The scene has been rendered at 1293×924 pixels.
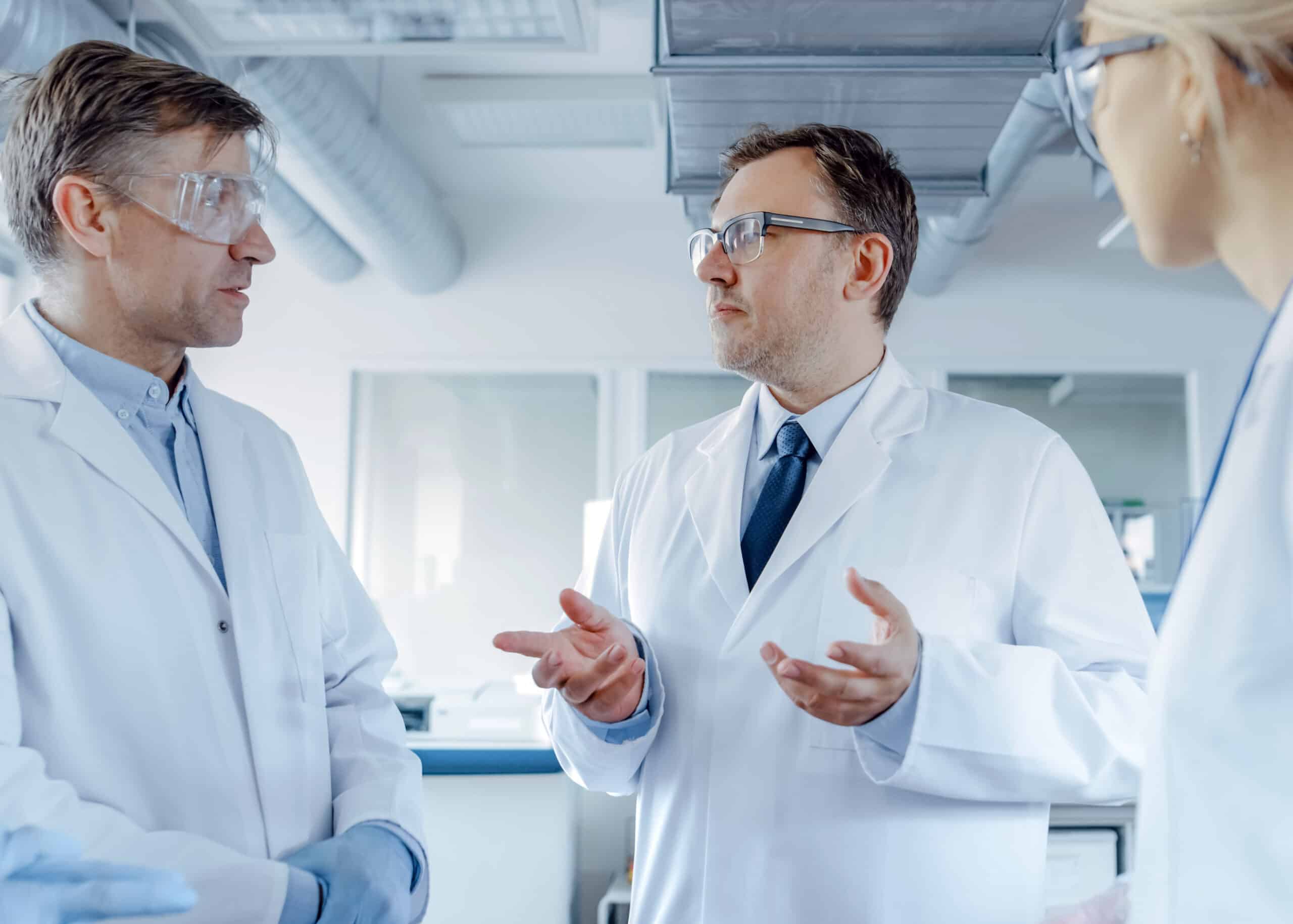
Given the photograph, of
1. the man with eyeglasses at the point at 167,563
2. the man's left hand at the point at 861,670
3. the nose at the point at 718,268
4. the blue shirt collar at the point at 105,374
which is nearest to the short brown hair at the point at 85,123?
the man with eyeglasses at the point at 167,563


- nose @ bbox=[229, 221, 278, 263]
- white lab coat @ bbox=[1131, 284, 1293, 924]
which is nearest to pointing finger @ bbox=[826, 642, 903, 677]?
white lab coat @ bbox=[1131, 284, 1293, 924]

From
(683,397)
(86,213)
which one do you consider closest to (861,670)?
(86,213)

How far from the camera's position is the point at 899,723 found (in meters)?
1.15

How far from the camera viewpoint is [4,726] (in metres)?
1.04

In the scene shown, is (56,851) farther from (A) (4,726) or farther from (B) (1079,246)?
(B) (1079,246)

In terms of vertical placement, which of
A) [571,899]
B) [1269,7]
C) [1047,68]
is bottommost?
[571,899]

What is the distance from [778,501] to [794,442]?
0.35ft

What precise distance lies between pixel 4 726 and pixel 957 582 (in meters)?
1.14

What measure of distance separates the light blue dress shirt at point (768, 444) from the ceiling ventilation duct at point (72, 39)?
4.69 ft

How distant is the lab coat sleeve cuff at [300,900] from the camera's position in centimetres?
110

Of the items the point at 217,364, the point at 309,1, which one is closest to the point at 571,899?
the point at 309,1

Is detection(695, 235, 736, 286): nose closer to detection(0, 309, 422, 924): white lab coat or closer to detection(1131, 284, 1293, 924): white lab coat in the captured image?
detection(0, 309, 422, 924): white lab coat

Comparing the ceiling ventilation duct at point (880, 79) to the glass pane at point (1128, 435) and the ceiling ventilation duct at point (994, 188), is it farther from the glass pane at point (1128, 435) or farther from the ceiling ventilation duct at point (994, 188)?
the glass pane at point (1128, 435)

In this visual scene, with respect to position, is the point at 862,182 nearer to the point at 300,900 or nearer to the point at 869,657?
the point at 869,657
